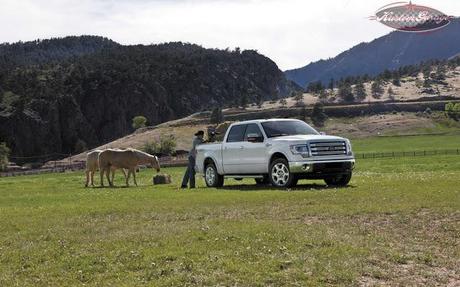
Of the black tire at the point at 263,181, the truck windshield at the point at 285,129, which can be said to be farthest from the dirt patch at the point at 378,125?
the truck windshield at the point at 285,129

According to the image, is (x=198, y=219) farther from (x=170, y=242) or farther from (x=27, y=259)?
(x=27, y=259)

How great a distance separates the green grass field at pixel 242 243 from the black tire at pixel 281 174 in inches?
159

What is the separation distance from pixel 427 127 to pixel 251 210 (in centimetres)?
15976

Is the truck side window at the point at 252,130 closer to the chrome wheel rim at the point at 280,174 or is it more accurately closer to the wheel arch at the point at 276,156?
the wheel arch at the point at 276,156

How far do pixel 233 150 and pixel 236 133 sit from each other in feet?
2.41

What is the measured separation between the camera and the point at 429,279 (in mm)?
7531

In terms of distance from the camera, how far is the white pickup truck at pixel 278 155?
1933 cm

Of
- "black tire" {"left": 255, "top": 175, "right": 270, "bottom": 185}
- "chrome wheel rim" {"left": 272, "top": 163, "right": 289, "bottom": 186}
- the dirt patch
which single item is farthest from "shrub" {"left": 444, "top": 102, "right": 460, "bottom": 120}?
"chrome wheel rim" {"left": 272, "top": 163, "right": 289, "bottom": 186}

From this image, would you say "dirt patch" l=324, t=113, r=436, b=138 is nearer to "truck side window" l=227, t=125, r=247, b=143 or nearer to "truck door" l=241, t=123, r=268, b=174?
"truck side window" l=227, t=125, r=247, b=143

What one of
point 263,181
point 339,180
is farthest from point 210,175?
point 339,180

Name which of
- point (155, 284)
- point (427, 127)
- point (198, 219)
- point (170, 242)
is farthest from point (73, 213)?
point (427, 127)

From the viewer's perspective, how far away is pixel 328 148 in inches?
774

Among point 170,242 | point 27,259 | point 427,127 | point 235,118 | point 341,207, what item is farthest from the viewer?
point 235,118

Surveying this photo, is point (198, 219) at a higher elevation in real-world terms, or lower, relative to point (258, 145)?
lower
